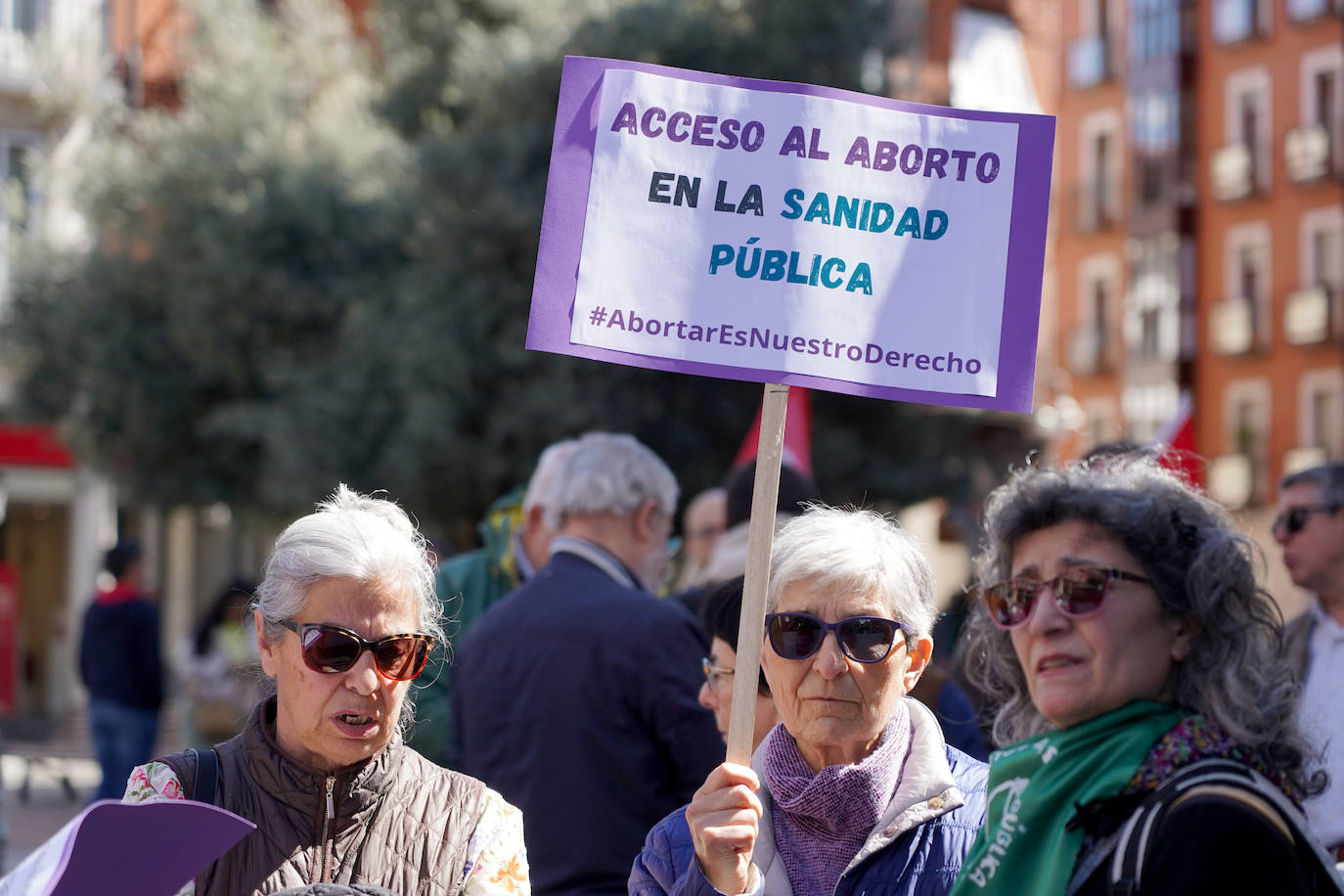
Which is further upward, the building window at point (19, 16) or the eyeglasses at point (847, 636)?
the building window at point (19, 16)

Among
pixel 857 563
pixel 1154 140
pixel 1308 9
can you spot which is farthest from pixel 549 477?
pixel 1154 140

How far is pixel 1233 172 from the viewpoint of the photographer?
3775 centimetres

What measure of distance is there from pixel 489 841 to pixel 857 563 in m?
0.82

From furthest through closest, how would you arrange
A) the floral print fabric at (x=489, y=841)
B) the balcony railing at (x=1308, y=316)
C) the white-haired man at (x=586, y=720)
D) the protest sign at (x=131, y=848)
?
the balcony railing at (x=1308, y=316), the white-haired man at (x=586, y=720), the floral print fabric at (x=489, y=841), the protest sign at (x=131, y=848)

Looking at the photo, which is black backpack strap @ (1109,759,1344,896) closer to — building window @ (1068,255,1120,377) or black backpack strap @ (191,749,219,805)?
black backpack strap @ (191,749,219,805)

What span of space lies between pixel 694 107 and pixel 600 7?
1273 centimetres

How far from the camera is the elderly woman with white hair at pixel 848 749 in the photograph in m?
3.06

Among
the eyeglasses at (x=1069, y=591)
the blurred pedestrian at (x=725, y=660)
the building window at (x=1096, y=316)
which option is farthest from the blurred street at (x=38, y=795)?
the building window at (x=1096, y=316)

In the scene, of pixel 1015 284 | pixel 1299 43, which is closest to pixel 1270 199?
pixel 1299 43

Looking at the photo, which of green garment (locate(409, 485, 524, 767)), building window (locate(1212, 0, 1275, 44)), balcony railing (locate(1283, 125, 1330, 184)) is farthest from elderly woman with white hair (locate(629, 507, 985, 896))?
building window (locate(1212, 0, 1275, 44))

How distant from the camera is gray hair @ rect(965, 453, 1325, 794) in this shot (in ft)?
8.34

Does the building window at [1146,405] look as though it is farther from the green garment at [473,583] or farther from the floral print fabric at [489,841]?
the floral print fabric at [489,841]

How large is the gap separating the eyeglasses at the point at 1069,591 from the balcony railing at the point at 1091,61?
39.8 meters

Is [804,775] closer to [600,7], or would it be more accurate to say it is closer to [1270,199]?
[600,7]
